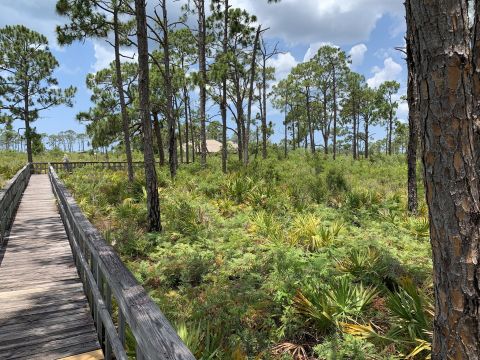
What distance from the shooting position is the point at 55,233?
866 cm

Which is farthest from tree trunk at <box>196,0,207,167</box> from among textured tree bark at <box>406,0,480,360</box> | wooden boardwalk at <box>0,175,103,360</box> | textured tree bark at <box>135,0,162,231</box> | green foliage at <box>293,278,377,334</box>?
textured tree bark at <box>406,0,480,360</box>

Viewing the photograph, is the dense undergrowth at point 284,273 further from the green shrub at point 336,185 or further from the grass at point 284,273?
the green shrub at point 336,185

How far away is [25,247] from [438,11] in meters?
8.29

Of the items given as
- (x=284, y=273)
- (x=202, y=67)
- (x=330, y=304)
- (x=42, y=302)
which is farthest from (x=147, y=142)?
(x=202, y=67)

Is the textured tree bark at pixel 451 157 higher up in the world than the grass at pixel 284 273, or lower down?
higher up

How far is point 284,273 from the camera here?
596 cm

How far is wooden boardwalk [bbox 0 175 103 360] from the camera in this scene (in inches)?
145

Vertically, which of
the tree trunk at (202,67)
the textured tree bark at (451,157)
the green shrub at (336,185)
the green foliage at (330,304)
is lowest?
the green foliage at (330,304)

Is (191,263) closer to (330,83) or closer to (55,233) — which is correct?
(55,233)

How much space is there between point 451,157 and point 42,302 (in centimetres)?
521

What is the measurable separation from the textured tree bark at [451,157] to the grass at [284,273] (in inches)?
63.5

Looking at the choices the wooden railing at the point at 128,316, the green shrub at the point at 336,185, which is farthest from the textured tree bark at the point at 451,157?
the green shrub at the point at 336,185

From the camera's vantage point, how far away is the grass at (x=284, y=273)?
4.48 meters

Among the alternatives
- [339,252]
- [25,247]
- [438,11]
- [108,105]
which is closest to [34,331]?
[25,247]
